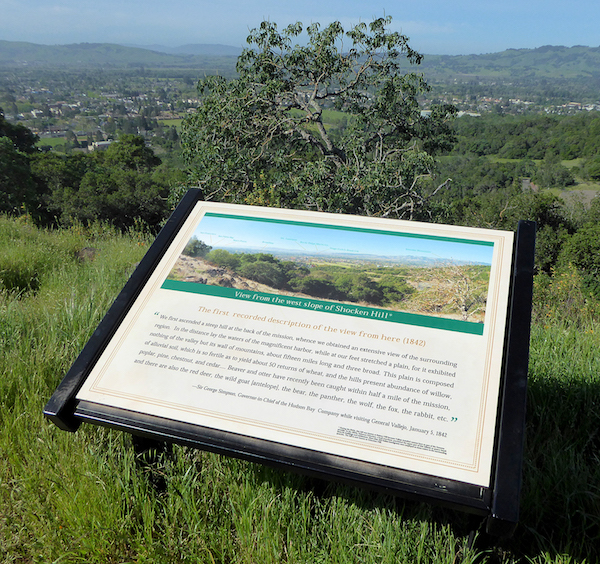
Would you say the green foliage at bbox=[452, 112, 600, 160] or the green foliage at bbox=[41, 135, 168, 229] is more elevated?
the green foliage at bbox=[452, 112, 600, 160]

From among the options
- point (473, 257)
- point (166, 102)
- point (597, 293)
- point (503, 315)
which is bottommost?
point (597, 293)

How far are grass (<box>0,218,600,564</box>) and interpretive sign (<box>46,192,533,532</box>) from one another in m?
0.38

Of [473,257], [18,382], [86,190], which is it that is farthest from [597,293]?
[86,190]

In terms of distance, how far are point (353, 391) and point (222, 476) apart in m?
0.75

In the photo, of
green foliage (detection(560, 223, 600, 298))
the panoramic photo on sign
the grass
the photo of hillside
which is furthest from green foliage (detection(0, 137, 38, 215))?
green foliage (detection(560, 223, 600, 298))

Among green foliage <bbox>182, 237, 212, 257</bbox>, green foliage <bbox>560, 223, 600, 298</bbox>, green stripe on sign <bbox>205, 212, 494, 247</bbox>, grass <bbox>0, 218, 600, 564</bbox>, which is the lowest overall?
green foliage <bbox>560, 223, 600, 298</bbox>

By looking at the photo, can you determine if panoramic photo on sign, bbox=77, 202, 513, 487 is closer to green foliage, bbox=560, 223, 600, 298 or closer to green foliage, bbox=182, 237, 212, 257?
green foliage, bbox=182, 237, 212, 257

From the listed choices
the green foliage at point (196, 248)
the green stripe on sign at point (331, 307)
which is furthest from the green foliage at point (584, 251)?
the green foliage at point (196, 248)

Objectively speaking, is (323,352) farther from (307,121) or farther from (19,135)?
(19,135)

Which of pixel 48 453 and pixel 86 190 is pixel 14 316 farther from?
pixel 86 190

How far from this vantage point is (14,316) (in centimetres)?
259

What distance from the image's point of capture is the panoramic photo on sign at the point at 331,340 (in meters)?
1.24

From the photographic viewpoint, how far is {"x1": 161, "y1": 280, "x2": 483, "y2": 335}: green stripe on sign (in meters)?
1.41

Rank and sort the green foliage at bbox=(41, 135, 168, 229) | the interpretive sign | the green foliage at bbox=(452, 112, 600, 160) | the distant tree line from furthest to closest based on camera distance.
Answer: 1. the green foliage at bbox=(452, 112, 600, 160)
2. the green foliage at bbox=(41, 135, 168, 229)
3. the distant tree line
4. the interpretive sign
